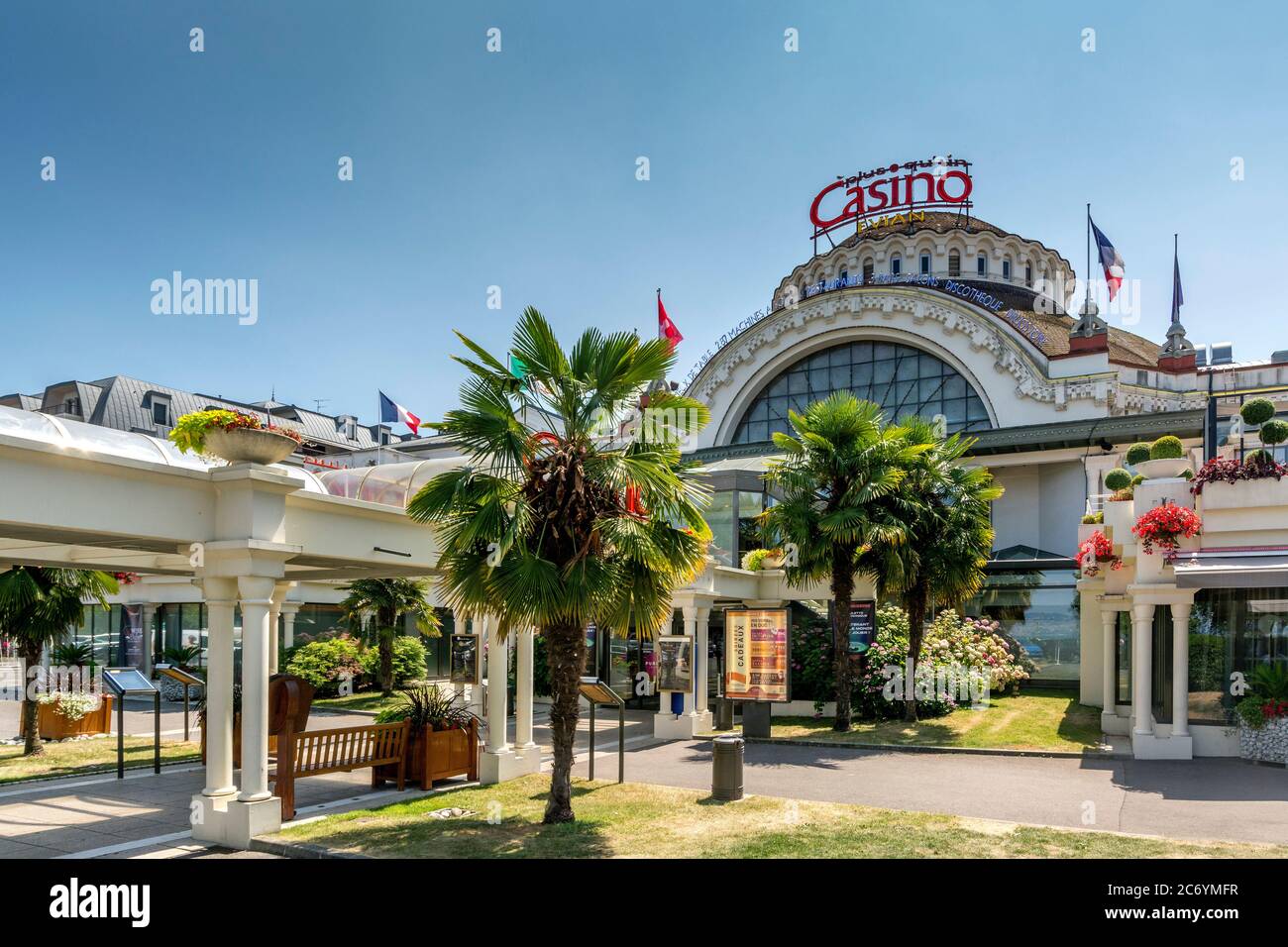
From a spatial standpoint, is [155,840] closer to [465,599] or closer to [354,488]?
[465,599]

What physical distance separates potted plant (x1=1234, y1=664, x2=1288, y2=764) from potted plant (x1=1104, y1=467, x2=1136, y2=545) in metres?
3.28

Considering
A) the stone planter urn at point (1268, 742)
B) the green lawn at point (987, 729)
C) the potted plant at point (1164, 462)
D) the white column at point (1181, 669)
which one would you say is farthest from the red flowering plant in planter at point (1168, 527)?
the green lawn at point (987, 729)

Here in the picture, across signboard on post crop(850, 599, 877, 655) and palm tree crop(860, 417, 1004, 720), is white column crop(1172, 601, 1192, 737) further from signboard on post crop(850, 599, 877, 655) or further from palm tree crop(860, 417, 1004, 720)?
signboard on post crop(850, 599, 877, 655)

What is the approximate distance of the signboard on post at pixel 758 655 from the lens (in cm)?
1777

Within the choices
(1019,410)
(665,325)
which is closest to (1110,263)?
(1019,410)

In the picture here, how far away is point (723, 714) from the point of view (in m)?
21.5

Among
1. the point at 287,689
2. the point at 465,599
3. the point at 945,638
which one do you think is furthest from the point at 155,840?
the point at 945,638

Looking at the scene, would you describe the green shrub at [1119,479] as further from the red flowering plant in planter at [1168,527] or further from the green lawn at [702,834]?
the green lawn at [702,834]

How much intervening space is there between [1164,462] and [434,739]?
14172mm

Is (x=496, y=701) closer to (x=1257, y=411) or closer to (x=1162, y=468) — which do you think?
(x=1162, y=468)
